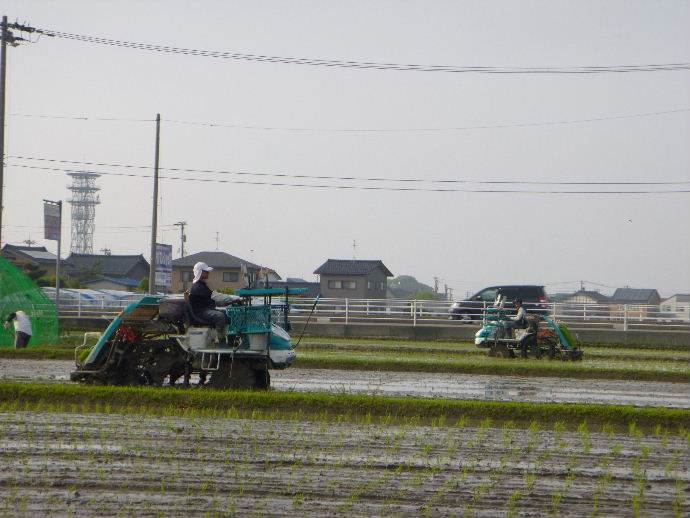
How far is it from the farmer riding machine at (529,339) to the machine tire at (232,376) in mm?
11050

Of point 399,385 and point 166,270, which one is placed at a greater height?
point 166,270

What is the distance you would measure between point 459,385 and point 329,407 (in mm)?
4304

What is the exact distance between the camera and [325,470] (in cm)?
784

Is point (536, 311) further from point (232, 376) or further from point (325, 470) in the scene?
point (325, 470)

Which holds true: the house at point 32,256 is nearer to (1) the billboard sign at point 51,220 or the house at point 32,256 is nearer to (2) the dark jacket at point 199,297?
(1) the billboard sign at point 51,220

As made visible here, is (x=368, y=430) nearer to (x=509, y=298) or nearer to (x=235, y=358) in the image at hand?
(x=235, y=358)

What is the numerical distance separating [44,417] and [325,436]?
3.21 m

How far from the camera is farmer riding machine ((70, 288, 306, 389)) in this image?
12.8 metres

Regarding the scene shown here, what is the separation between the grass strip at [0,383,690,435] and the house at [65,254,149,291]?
60.9 meters

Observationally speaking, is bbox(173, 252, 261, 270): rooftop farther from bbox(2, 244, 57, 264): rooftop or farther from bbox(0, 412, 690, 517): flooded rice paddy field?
bbox(0, 412, 690, 517): flooded rice paddy field

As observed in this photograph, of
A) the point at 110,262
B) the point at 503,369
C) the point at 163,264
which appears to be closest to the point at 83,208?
the point at 110,262

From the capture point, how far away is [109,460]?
26.5 ft

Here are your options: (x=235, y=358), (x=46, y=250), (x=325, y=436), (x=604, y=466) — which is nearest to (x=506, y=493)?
(x=604, y=466)

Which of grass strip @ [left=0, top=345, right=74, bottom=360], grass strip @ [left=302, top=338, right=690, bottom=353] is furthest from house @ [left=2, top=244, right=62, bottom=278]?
grass strip @ [left=0, top=345, right=74, bottom=360]
